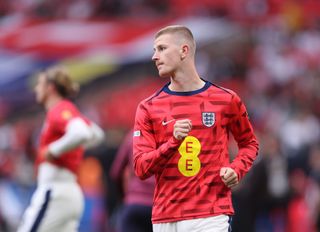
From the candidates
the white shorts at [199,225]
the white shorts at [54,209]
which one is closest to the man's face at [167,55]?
the white shorts at [199,225]

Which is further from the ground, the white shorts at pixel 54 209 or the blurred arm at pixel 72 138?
the blurred arm at pixel 72 138

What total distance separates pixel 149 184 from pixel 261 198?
15.4ft

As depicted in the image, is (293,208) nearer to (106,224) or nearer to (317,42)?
(106,224)

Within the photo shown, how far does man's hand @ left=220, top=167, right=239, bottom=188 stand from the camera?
6.99 meters

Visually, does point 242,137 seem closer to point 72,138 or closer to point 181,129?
point 181,129

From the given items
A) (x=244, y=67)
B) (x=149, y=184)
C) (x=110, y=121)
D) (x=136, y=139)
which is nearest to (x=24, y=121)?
(x=110, y=121)

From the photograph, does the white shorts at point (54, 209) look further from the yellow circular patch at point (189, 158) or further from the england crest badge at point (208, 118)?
the england crest badge at point (208, 118)

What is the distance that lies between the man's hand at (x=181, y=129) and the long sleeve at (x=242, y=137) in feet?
1.75

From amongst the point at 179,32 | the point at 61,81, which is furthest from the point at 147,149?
the point at 61,81

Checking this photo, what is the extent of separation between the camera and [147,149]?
707cm

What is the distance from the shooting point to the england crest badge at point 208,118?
7.14m

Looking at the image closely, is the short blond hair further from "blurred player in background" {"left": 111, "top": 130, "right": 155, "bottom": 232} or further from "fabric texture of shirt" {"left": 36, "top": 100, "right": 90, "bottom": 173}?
"fabric texture of shirt" {"left": 36, "top": 100, "right": 90, "bottom": 173}

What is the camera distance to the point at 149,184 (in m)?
9.23

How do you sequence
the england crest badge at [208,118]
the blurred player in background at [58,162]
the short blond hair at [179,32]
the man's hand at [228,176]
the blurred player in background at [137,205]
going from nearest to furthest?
the man's hand at [228,176] → the england crest badge at [208,118] → the short blond hair at [179,32] → the blurred player in background at [137,205] → the blurred player in background at [58,162]
